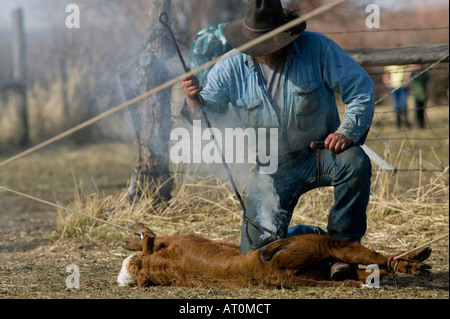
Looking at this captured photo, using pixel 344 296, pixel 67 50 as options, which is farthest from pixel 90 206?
pixel 67 50

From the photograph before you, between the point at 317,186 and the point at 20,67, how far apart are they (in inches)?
326

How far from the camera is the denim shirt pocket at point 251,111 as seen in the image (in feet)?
12.4

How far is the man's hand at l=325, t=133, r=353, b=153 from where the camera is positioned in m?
3.50

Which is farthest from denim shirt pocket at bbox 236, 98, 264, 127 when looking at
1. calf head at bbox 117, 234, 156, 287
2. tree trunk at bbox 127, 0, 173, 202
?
tree trunk at bbox 127, 0, 173, 202

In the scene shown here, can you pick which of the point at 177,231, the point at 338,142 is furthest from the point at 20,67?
the point at 338,142

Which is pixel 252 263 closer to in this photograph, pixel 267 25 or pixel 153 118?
pixel 267 25

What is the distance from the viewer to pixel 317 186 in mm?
3756

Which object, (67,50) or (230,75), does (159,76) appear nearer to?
(230,75)

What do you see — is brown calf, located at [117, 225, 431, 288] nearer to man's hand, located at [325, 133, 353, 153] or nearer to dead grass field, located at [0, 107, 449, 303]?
dead grass field, located at [0, 107, 449, 303]

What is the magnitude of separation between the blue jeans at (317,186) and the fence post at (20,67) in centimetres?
773

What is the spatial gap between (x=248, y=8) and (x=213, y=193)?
2.45 meters

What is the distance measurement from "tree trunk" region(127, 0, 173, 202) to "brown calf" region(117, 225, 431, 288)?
203 cm

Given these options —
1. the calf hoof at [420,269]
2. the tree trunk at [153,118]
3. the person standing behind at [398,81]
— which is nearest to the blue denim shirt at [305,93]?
the calf hoof at [420,269]

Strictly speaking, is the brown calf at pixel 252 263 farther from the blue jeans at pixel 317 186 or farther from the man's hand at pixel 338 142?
the man's hand at pixel 338 142
